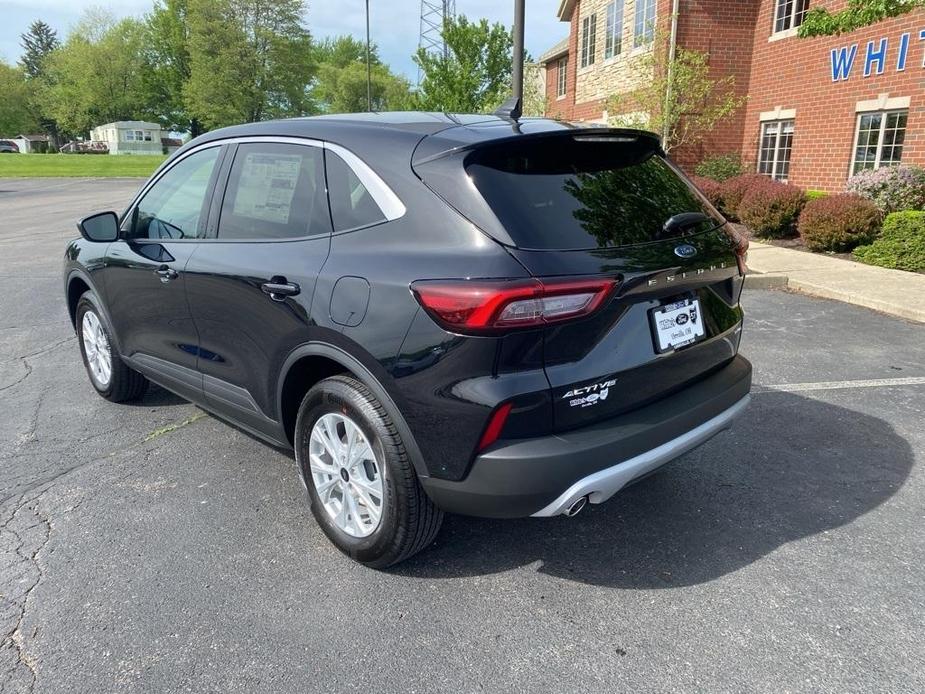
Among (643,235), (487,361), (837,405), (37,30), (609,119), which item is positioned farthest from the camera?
(37,30)

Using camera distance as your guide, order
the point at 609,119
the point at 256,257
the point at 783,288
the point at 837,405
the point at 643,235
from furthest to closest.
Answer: the point at 609,119 < the point at 783,288 < the point at 837,405 < the point at 256,257 < the point at 643,235

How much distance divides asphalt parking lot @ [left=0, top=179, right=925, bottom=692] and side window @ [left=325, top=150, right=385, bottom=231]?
1432mm

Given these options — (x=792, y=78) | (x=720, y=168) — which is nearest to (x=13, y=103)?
(x=720, y=168)

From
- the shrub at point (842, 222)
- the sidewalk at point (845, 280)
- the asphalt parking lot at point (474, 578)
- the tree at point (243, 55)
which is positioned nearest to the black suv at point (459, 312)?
the asphalt parking lot at point (474, 578)

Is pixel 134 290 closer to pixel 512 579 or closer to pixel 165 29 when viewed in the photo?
pixel 512 579

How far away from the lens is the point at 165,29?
275 ft

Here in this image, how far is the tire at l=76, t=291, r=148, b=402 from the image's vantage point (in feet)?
15.5

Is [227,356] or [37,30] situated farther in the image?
[37,30]

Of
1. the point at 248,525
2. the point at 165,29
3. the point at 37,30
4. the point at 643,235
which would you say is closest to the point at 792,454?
the point at 643,235

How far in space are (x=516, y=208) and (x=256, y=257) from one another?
1.33m

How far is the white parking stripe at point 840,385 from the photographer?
5129 mm

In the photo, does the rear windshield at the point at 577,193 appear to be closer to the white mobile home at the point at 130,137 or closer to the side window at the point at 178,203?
the side window at the point at 178,203

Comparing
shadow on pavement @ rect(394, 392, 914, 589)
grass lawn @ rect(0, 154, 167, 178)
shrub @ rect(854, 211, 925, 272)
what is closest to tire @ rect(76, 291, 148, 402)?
shadow on pavement @ rect(394, 392, 914, 589)

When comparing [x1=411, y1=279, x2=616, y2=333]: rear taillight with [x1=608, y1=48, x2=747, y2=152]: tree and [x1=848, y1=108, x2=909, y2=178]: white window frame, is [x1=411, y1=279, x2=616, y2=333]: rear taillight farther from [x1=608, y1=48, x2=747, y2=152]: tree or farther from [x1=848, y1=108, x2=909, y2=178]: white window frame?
[x1=608, y1=48, x2=747, y2=152]: tree
